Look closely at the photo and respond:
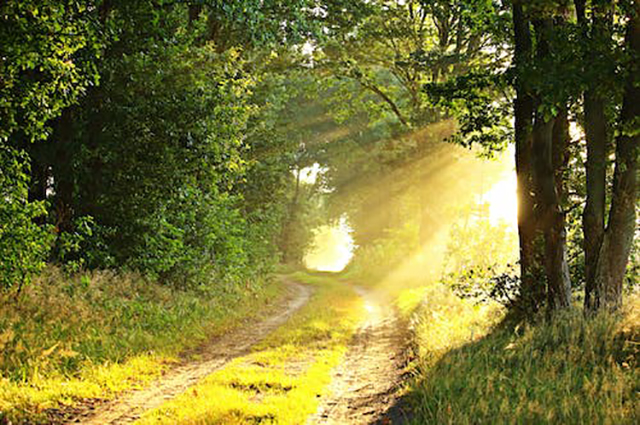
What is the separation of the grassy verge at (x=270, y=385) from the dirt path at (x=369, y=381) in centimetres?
26

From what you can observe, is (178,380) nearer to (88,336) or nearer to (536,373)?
(88,336)

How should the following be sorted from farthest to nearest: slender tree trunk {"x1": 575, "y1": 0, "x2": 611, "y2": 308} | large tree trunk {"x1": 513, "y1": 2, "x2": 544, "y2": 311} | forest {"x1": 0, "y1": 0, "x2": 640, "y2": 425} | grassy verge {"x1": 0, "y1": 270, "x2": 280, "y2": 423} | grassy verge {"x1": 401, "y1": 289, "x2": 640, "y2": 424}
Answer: large tree trunk {"x1": 513, "y1": 2, "x2": 544, "y2": 311}
slender tree trunk {"x1": 575, "y1": 0, "x2": 611, "y2": 308}
grassy verge {"x1": 0, "y1": 270, "x2": 280, "y2": 423}
forest {"x1": 0, "y1": 0, "x2": 640, "y2": 425}
grassy verge {"x1": 401, "y1": 289, "x2": 640, "y2": 424}

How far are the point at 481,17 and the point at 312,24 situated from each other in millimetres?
6221

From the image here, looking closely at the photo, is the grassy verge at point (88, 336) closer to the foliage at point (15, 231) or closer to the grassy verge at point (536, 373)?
the foliage at point (15, 231)

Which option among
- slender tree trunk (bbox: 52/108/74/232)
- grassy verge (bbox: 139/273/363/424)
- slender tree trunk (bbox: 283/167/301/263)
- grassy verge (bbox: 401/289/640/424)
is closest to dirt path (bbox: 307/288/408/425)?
grassy verge (bbox: 139/273/363/424)

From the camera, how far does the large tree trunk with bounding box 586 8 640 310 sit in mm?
8820

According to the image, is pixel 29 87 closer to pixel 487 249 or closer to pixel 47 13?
pixel 47 13

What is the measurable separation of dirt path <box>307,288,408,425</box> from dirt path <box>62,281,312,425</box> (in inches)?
96.9

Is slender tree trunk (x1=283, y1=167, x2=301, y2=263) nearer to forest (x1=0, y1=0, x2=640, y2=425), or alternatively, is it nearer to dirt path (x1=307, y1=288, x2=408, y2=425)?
forest (x1=0, y1=0, x2=640, y2=425)

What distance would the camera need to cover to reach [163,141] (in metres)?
13.9

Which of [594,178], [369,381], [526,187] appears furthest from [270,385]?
[594,178]

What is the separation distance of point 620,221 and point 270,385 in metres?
7.03

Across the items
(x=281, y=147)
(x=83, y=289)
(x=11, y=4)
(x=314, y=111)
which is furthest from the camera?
(x=314, y=111)


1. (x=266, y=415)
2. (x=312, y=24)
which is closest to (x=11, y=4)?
(x=266, y=415)
